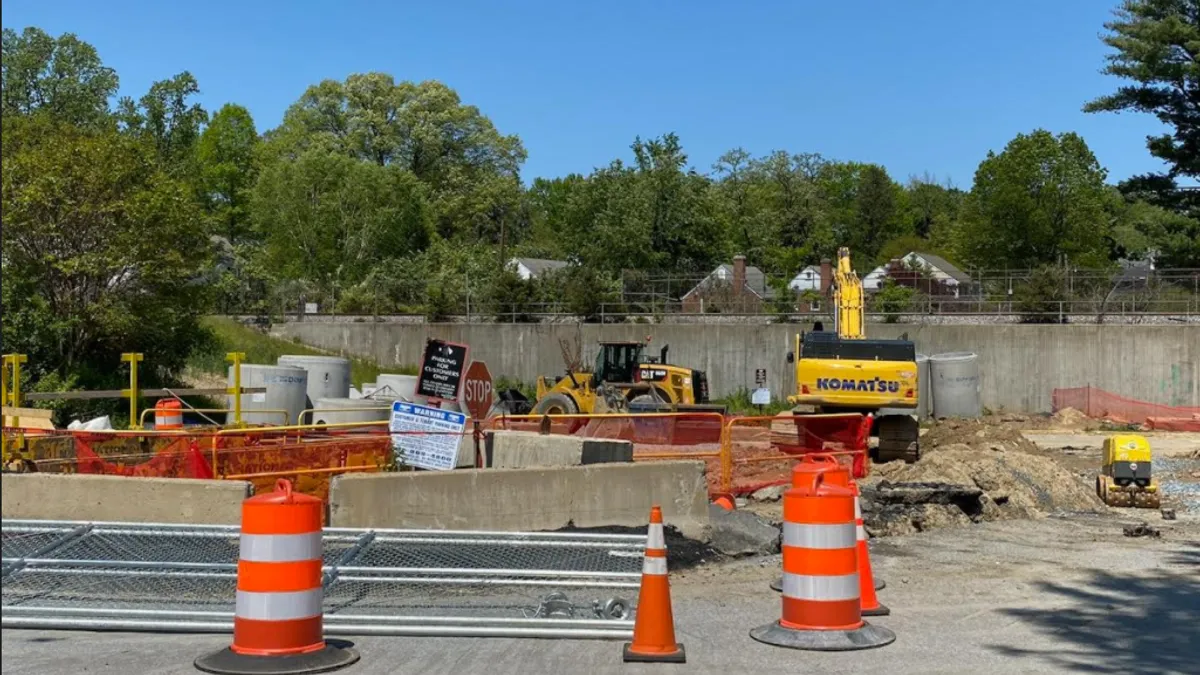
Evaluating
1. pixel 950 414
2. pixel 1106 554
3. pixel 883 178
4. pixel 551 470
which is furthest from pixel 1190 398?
pixel 883 178

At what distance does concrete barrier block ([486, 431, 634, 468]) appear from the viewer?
1470 cm

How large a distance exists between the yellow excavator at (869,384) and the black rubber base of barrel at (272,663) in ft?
58.7

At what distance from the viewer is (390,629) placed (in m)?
8.19

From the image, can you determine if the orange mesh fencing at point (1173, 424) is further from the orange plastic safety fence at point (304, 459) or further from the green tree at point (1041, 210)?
the green tree at point (1041, 210)

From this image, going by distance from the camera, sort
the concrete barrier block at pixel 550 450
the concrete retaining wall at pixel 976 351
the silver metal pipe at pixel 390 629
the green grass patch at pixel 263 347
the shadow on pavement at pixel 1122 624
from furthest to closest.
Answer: the green grass patch at pixel 263 347
the concrete retaining wall at pixel 976 351
the concrete barrier block at pixel 550 450
the silver metal pipe at pixel 390 629
the shadow on pavement at pixel 1122 624

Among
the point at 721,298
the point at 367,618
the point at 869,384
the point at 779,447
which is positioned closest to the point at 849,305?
the point at 869,384

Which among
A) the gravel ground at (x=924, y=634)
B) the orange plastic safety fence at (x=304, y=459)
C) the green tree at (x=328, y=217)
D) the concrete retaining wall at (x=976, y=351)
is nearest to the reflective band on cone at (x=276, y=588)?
the gravel ground at (x=924, y=634)

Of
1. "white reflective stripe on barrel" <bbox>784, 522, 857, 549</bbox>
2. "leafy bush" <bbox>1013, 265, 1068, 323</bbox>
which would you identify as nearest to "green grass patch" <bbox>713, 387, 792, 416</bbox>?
"leafy bush" <bbox>1013, 265, 1068, 323</bbox>

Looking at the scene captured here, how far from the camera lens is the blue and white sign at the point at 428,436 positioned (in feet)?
47.4

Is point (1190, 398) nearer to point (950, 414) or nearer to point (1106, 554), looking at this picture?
point (950, 414)

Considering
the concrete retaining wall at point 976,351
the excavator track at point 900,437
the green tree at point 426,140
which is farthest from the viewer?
the green tree at point 426,140

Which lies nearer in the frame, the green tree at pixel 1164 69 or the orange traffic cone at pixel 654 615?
the orange traffic cone at pixel 654 615

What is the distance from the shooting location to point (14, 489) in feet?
37.4

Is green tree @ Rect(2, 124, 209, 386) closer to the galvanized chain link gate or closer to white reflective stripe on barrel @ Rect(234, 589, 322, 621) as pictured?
the galvanized chain link gate
